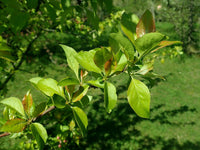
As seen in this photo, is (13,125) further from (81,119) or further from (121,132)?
(121,132)

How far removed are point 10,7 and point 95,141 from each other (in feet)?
9.80

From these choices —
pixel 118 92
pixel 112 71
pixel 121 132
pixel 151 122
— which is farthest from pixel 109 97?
pixel 118 92

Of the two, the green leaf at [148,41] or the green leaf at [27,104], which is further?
the green leaf at [27,104]

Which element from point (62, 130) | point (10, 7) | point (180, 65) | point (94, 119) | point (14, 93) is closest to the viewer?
point (10, 7)

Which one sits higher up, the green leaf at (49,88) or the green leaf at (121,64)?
the green leaf at (121,64)

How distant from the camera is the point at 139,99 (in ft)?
1.68

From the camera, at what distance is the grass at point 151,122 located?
10.8 ft

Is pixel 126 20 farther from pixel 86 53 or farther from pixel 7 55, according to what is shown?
pixel 7 55

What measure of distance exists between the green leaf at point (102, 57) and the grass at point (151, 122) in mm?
2245

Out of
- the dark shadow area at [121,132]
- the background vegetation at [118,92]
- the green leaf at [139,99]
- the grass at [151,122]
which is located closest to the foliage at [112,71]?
the green leaf at [139,99]

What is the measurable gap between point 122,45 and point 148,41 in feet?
0.27

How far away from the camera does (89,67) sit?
1.92 feet

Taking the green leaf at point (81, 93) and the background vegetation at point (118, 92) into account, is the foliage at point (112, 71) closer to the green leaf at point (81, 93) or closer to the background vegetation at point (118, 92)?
the green leaf at point (81, 93)

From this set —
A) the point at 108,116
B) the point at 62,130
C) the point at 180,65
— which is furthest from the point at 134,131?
the point at 180,65
